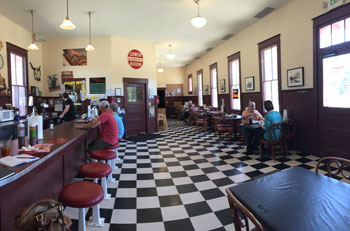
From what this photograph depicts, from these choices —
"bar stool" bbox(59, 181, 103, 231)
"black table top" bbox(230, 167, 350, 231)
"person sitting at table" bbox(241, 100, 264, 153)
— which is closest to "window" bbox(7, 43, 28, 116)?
"bar stool" bbox(59, 181, 103, 231)

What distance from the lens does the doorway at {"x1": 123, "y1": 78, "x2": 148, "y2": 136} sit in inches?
316

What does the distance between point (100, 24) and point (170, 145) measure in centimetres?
449

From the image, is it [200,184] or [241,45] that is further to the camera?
[241,45]

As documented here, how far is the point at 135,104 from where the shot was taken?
8242 millimetres

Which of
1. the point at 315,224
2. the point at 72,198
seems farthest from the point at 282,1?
the point at 72,198

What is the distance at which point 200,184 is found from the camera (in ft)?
11.2

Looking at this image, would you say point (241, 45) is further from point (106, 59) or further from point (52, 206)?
point (52, 206)

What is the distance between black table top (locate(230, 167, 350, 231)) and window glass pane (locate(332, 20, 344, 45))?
146 inches

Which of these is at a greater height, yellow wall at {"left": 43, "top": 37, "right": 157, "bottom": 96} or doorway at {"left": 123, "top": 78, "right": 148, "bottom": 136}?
yellow wall at {"left": 43, "top": 37, "right": 157, "bottom": 96}

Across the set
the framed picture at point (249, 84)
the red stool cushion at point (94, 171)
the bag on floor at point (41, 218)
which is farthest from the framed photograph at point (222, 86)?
the bag on floor at point (41, 218)

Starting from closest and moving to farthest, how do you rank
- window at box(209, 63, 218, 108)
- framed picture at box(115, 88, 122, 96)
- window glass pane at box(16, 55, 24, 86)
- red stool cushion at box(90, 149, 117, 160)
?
red stool cushion at box(90, 149, 117, 160), window glass pane at box(16, 55, 24, 86), framed picture at box(115, 88, 122, 96), window at box(209, 63, 218, 108)

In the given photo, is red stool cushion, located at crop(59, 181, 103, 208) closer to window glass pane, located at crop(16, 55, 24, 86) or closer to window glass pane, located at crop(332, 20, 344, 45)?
window glass pane, located at crop(332, 20, 344, 45)

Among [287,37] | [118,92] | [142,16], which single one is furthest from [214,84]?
[142,16]

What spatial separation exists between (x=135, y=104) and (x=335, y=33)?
21.5 ft
